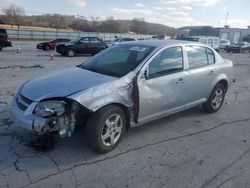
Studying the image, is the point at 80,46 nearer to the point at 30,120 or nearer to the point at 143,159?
the point at 30,120

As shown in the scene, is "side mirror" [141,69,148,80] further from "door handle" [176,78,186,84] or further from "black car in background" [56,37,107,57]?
"black car in background" [56,37,107,57]

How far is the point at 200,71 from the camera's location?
500cm

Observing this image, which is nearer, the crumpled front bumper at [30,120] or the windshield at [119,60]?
the crumpled front bumper at [30,120]

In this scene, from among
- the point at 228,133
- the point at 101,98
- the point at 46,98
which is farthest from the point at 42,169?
the point at 228,133

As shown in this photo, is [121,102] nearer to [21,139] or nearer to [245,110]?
[21,139]

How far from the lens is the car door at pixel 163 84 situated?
3994mm

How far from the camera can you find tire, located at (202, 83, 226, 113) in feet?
18.2

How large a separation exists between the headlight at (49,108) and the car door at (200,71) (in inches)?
98.0

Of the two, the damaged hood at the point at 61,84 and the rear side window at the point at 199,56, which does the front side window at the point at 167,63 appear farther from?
the damaged hood at the point at 61,84

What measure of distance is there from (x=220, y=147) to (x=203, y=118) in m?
1.38

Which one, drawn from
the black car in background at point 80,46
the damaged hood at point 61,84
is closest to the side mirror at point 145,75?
the damaged hood at point 61,84

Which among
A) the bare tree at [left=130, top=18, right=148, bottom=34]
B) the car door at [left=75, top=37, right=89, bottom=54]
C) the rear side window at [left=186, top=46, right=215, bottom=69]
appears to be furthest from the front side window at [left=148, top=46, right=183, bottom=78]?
the bare tree at [left=130, top=18, right=148, bottom=34]

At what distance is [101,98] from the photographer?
3.46 meters

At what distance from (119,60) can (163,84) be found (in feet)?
2.96
